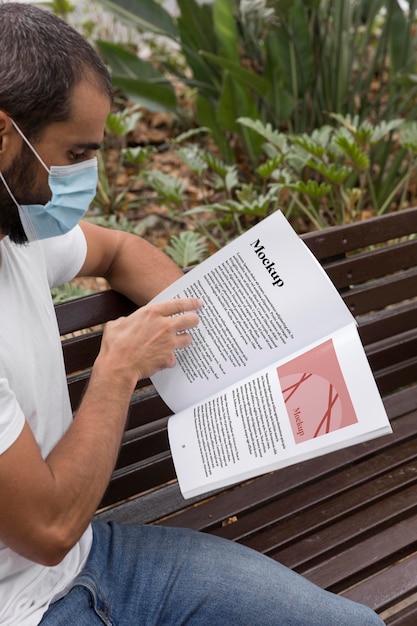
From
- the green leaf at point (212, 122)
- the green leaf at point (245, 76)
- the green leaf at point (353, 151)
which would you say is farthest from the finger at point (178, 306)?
the green leaf at point (212, 122)

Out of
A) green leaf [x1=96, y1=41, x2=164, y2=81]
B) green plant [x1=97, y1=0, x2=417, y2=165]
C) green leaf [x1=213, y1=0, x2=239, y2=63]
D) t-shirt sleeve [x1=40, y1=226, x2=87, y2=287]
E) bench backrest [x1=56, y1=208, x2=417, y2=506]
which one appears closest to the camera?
t-shirt sleeve [x1=40, y1=226, x2=87, y2=287]

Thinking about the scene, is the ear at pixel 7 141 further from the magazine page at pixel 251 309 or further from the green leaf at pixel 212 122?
the green leaf at pixel 212 122

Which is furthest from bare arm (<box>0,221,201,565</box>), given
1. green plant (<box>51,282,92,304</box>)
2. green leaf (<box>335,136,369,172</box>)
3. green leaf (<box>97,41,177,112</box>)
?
green leaf (<box>97,41,177,112</box>)

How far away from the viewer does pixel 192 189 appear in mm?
5168

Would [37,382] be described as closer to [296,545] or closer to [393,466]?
[296,545]

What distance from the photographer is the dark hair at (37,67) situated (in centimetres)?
150

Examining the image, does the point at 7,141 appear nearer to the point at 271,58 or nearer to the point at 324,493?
the point at 324,493

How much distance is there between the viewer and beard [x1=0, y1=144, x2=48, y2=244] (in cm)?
157

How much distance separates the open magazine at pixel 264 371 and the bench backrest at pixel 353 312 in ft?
1.06

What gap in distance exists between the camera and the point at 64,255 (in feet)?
6.41

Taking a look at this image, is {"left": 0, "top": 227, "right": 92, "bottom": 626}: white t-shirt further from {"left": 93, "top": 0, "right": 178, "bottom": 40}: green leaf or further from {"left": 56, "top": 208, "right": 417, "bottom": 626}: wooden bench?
{"left": 93, "top": 0, "right": 178, "bottom": 40}: green leaf

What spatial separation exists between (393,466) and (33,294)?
1217 mm

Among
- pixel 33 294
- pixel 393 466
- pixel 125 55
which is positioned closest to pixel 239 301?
pixel 33 294

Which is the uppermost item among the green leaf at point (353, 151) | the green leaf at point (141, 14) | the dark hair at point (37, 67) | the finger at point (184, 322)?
the dark hair at point (37, 67)
